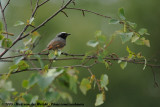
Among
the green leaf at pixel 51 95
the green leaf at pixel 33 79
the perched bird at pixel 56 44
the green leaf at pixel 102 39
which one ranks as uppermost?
the green leaf at pixel 102 39

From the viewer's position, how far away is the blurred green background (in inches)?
801

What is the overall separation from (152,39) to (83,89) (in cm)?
2157

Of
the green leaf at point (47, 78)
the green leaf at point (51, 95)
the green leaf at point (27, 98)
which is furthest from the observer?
the green leaf at point (27, 98)

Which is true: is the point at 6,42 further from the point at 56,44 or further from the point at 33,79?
the point at 56,44

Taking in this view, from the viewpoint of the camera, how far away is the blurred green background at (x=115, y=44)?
66.7 feet

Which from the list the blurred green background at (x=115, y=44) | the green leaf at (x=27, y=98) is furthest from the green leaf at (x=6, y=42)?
the blurred green background at (x=115, y=44)

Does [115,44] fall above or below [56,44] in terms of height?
below

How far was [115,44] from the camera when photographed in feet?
67.7

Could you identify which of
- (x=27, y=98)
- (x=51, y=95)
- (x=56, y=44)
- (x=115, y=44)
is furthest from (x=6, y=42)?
(x=115, y=44)

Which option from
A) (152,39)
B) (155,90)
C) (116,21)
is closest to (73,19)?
(152,39)

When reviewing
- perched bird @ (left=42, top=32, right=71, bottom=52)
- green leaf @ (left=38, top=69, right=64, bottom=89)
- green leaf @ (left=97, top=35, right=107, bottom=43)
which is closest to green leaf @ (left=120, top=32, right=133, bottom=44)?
green leaf @ (left=97, top=35, right=107, bottom=43)

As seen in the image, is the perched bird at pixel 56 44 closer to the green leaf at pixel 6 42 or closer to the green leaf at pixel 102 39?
the green leaf at pixel 6 42

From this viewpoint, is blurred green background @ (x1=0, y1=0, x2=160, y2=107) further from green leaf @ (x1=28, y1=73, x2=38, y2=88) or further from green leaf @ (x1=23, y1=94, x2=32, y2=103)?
green leaf @ (x1=28, y1=73, x2=38, y2=88)

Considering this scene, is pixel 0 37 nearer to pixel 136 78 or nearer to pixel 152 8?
pixel 136 78
